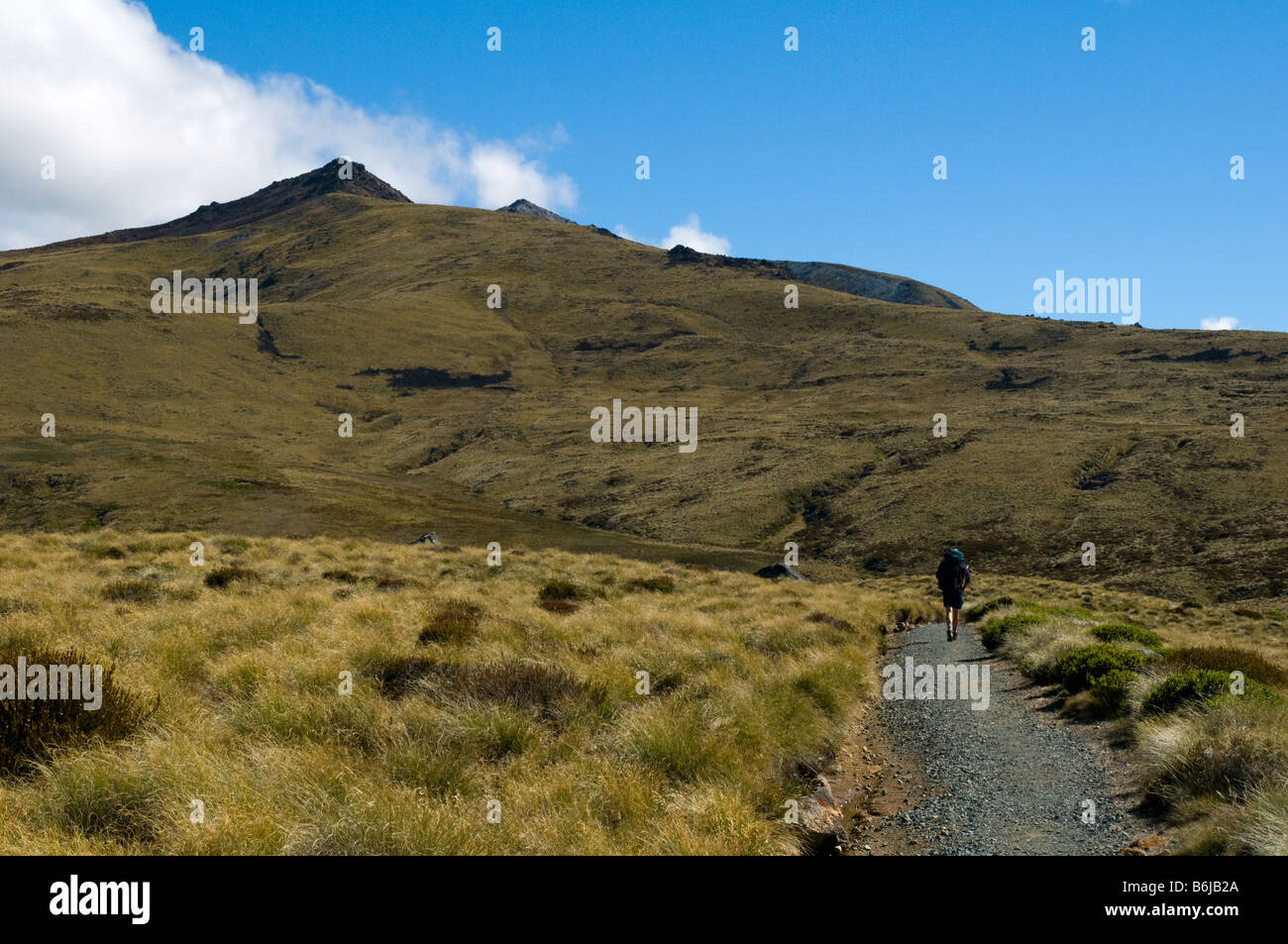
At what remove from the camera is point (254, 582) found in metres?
15.7

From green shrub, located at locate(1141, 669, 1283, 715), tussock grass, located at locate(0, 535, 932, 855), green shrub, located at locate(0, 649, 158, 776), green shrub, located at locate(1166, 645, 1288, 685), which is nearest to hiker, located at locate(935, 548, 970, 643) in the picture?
tussock grass, located at locate(0, 535, 932, 855)

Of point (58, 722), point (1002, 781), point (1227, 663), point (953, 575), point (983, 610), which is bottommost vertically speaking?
point (983, 610)

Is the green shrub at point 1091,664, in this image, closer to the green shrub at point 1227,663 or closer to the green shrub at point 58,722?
the green shrub at point 1227,663

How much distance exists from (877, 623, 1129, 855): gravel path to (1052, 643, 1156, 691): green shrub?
723 millimetres

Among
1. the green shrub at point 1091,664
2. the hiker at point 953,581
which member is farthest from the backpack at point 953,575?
the green shrub at point 1091,664

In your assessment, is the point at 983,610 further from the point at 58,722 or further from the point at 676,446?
the point at 676,446

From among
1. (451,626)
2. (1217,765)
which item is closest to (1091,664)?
(1217,765)

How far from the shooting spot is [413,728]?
6.76m

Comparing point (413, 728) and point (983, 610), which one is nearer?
point (413, 728)

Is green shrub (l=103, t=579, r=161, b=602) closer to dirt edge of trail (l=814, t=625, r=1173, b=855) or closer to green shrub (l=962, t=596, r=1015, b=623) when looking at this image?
dirt edge of trail (l=814, t=625, r=1173, b=855)

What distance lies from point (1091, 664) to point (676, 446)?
110919 mm

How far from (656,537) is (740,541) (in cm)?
909
